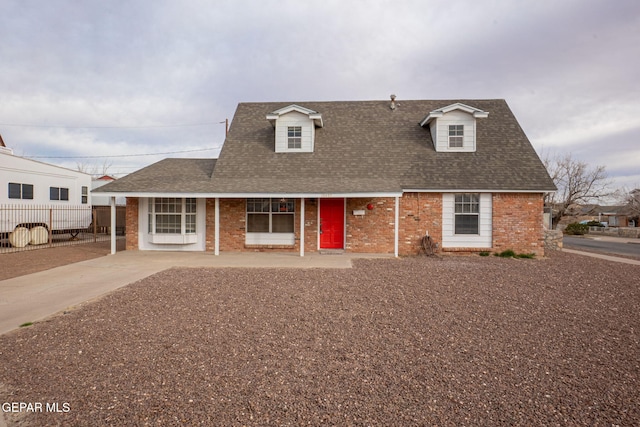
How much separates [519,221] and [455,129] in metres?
4.40

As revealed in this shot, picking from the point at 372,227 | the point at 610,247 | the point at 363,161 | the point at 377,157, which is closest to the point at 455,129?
the point at 377,157

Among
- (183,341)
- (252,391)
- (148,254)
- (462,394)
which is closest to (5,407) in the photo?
(183,341)

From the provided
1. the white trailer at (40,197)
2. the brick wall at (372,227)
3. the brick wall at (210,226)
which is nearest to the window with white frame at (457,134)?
the brick wall at (372,227)

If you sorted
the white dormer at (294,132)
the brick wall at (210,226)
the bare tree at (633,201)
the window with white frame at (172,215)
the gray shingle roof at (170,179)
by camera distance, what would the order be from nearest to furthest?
the gray shingle roof at (170,179) < the window with white frame at (172,215) < the brick wall at (210,226) < the white dormer at (294,132) < the bare tree at (633,201)

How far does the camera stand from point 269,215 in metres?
12.8

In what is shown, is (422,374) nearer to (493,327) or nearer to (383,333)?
(383,333)

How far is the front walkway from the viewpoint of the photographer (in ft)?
19.7

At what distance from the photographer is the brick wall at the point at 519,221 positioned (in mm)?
12148

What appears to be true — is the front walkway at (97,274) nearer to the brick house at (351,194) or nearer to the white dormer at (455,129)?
the brick house at (351,194)

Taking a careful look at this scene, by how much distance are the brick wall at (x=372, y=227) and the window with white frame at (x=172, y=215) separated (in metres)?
6.08

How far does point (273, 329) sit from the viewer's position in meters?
4.94

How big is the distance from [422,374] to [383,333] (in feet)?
3.90

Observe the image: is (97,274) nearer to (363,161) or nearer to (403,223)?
(363,161)

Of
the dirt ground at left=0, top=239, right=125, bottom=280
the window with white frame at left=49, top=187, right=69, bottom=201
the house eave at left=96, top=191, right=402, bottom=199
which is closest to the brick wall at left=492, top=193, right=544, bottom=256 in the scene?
the house eave at left=96, top=191, right=402, bottom=199
